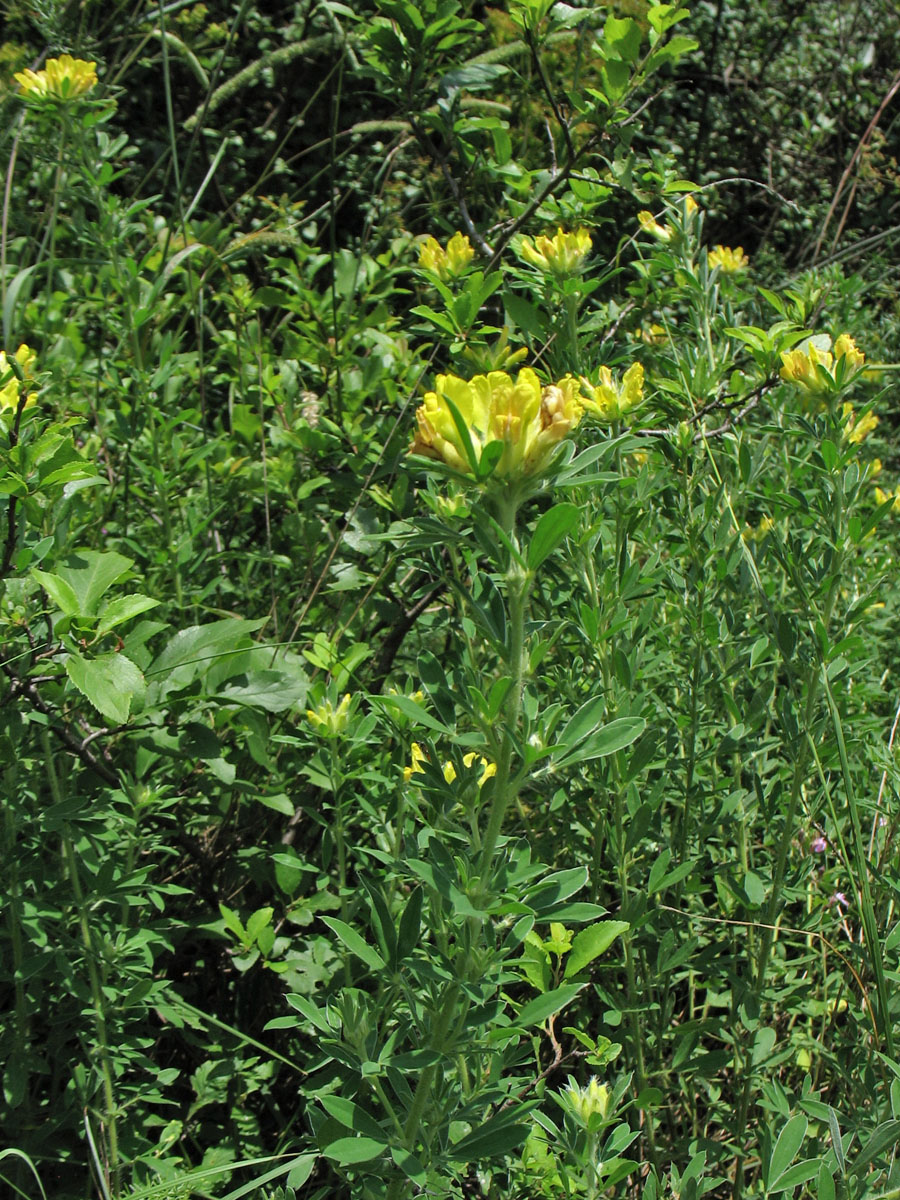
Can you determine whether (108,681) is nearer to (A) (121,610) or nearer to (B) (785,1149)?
(A) (121,610)

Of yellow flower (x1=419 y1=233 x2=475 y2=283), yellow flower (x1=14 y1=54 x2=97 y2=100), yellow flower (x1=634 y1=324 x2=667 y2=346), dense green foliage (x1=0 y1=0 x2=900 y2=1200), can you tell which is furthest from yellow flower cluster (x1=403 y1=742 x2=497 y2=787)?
yellow flower (x1=14 y1=54 x2=97 y2=100)

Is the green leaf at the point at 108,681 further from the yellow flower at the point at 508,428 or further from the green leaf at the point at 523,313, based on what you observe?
the green leaf at the point at 523,313

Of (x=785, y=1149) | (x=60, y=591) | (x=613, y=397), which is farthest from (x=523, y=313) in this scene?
(x=785, y=1149)

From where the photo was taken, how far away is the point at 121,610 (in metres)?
1.08

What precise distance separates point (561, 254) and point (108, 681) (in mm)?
785

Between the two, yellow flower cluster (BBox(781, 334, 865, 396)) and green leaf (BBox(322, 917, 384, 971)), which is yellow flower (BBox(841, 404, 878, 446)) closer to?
yellow flower cluster (BBox(781, 334, 865, 396))

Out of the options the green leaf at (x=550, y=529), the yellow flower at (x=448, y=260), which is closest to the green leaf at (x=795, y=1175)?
the green leaf at (x=550, y=529)

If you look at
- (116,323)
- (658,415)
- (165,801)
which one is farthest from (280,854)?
(116,323)

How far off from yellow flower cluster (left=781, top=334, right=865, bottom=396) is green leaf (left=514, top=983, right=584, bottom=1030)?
0.84m

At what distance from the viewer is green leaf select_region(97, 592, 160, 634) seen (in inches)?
41.8

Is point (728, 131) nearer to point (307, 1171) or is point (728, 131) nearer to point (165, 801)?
point (165, 801)

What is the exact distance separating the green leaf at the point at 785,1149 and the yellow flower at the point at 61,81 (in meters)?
1.89

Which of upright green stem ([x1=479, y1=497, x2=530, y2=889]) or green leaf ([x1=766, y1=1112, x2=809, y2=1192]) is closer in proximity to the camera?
upright green stem ([x1=479, y1=497, x2=530, y2=889])

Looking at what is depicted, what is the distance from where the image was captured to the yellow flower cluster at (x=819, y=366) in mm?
1307
